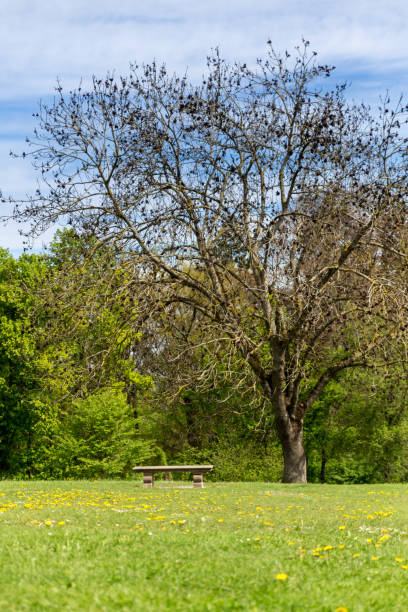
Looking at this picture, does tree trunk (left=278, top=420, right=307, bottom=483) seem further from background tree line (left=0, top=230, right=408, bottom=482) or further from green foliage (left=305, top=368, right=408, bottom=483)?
green foliage (left=305, top=368, right=408, bottom=483)

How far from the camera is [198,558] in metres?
6.22

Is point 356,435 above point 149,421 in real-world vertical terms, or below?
below

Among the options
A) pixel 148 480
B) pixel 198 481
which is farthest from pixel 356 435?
pixel 148 480

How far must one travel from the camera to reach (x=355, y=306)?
15.9 meters

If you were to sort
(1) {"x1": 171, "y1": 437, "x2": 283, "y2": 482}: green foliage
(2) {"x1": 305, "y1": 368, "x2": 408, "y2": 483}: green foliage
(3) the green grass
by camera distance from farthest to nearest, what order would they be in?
(2) {"x1": 305, "y1": 368, "x2": 408, "y2": 483}: green foliage → (1) {"x1": 171, "y1": 437, "x2": 283, "y2": 482}: green foliage → (3) the green grass

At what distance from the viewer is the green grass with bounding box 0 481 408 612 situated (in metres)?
5.07

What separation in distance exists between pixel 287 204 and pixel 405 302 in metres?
4.75

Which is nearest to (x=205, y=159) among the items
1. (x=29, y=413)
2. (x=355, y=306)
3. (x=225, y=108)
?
(x=225, y=108)

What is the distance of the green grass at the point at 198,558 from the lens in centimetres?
507

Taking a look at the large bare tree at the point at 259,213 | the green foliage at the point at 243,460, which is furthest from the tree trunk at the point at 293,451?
the green foliage at the point at 243,460

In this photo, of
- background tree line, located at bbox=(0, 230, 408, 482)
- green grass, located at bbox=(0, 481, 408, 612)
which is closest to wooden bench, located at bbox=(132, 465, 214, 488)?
background tree line, located at bbox=(0, 230, 408, 482)

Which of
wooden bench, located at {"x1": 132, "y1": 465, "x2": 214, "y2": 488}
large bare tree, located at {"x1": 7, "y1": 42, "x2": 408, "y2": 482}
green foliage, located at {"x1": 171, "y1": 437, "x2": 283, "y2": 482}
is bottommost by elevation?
green foliage, located at {"x1": 171, "y1": 437, "x2": 283, "y2": 482}

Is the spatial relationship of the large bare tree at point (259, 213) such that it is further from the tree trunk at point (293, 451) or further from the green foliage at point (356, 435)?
the green foliage at point (356, 435)

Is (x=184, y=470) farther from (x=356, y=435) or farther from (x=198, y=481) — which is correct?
(x=356, y=435)
